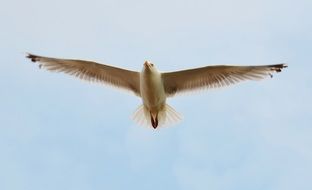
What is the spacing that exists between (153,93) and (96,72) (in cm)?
128

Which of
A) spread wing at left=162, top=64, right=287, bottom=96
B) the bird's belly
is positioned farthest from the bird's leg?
spread wing at left=162, top=64, right=287, bottom=96

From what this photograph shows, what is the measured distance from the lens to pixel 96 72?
19.8 meters

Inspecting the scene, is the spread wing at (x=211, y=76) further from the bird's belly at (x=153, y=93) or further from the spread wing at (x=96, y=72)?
the spread wing at (x=96, y=72)

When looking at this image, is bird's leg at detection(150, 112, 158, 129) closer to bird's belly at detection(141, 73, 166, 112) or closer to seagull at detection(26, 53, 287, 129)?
seagull at detection(26, 53, 287, 129)

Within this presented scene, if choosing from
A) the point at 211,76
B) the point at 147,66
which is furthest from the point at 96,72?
the point at 211,76

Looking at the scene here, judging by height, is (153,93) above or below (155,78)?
below

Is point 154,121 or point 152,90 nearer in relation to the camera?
point 152,90

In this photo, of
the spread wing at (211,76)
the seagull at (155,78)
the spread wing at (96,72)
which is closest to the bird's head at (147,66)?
the seagull at (155,78)

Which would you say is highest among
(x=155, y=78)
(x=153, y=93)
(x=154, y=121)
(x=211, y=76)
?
(x=211, y=76)

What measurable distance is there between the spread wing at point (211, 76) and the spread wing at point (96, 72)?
62 cm

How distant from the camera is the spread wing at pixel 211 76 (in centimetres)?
1917

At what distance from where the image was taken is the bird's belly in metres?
19.1

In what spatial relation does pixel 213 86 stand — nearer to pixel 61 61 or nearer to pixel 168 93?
pixel 168 93

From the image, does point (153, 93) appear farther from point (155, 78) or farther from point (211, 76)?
point (211, 76)
